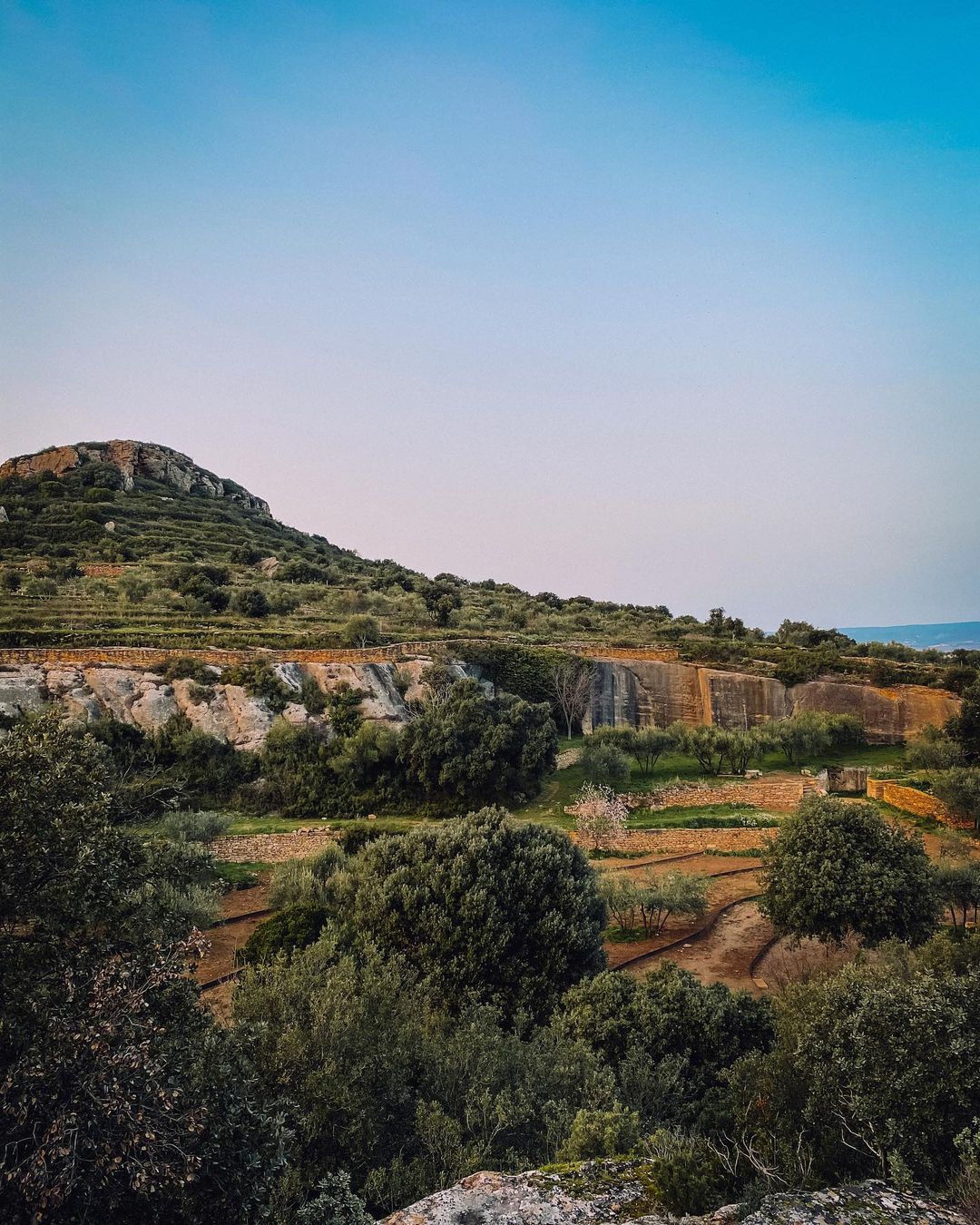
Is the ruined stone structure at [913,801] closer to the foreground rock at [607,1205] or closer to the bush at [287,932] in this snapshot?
the bush at [287,932]

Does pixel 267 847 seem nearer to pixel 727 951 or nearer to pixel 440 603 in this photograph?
pixel 727 951

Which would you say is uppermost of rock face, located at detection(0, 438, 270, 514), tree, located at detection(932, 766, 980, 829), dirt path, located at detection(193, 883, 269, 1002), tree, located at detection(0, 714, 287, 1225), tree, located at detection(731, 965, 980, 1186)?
rock face, located at detection(0, 438, 270, 514)

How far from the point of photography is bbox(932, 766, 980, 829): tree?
20469 mm

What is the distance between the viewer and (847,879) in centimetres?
1288

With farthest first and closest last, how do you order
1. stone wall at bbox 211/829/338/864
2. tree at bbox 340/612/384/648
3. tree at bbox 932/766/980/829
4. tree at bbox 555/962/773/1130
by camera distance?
tree at bbox 340/612/384/648, tree at bbox 932/766/980/829, stone wall at bbox 211/829/338/864, tree at bbox 555/962/773/1130

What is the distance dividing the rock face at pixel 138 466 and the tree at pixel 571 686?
196 feet

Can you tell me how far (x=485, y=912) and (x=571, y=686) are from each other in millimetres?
24998

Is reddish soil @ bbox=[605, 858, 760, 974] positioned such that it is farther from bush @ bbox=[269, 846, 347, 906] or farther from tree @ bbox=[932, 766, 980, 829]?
tree @ bbox=[932, 766, 980, 829]

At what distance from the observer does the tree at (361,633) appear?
3372cm

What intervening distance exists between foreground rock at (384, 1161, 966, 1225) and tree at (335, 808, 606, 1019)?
643cm

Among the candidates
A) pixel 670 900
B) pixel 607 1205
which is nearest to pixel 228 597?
pixel 670 900

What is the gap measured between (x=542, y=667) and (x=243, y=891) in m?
21.1

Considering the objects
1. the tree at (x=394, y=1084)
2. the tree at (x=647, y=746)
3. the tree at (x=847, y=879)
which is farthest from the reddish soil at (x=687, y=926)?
the tree at (x=647, y=746)

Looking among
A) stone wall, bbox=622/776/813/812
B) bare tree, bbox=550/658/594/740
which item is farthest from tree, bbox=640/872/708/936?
bare tree, bbox=550/658/594/740
